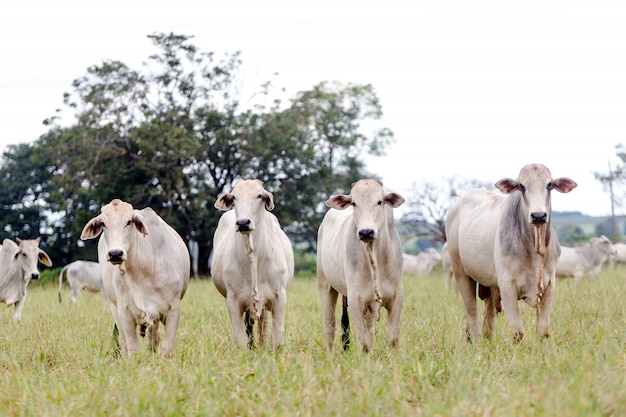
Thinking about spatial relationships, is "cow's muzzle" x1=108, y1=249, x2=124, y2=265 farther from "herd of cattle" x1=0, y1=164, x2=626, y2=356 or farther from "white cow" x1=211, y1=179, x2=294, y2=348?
"white cow" x1=211, y1=179, x2=294, y2=348

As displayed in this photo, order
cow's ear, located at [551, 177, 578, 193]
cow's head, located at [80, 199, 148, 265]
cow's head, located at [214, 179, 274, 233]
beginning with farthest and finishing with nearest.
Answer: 1. cow's ear, located at [551, 177, 578, 193]
2. cow's head, located at [214, 179, 274, 233]
3. cow's head, located at [80, 199, 148, 265]

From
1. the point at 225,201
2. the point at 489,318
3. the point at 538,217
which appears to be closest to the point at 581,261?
the point at 489,318

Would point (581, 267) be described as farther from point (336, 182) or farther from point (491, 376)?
point (491, 376)

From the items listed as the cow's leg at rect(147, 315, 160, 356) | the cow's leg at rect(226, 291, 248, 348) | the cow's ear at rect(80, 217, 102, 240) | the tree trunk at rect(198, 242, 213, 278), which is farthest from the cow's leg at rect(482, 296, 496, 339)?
the tree trunk at rect(198, 242, 213, 278)

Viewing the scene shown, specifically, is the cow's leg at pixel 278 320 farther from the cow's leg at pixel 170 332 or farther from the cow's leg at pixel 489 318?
the cow's leg at pixel 489 318

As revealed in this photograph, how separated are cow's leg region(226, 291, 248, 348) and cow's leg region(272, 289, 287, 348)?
27 centimetres

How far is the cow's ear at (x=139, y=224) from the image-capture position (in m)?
8.20

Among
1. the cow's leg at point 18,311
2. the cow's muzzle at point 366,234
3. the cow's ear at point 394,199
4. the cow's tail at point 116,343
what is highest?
the cow's ear at point 394,199

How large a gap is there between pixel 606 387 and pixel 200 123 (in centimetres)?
2467

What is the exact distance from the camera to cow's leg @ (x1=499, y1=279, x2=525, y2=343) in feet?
25.7

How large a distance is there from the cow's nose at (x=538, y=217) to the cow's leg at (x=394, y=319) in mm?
1297

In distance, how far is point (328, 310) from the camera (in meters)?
9.00

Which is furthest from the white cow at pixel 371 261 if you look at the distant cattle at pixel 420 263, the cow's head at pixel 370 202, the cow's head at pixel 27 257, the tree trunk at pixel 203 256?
the distant cattle at pixel 420 263

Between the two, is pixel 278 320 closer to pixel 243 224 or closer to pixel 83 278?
pixel 243 224
